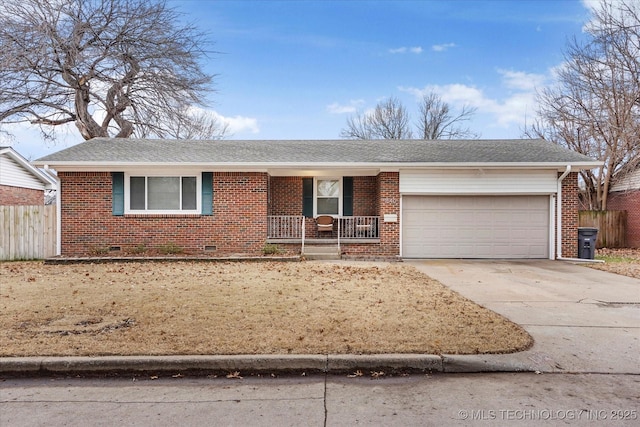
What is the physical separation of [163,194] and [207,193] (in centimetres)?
149

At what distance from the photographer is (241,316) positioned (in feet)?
18.4

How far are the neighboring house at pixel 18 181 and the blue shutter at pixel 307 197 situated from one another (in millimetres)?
11974

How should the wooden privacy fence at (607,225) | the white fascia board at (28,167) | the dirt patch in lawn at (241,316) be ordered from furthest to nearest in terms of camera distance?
the wooden privacy fence at (607,225) < the white fascia board at (28,167) < the dirt patch in lawn at (241,316)

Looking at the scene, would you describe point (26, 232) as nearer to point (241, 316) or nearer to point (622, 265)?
point (241, 316)

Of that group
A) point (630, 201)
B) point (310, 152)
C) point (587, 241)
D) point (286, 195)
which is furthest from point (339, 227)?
point (630, 201)

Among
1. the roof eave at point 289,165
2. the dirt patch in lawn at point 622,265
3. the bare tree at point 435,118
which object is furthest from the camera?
the bare tree at point 435,118

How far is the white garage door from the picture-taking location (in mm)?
13391

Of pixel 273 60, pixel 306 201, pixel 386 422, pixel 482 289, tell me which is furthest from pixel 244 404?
pixel 273 60

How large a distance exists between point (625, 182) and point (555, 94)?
599 centimetres

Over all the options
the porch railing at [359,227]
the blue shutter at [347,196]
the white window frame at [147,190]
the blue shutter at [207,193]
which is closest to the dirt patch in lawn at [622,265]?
the porch railing at [359,227]

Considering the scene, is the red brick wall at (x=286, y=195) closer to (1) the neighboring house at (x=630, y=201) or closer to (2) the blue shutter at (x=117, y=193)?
(2) the blue shutter at (x=117, y=193)

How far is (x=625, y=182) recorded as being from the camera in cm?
2042

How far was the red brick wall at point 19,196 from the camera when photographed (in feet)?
59.0

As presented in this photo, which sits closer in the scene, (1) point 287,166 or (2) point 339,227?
(1) point 287,166
